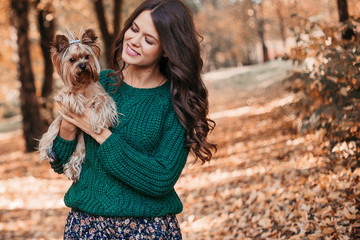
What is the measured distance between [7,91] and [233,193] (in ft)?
66.9

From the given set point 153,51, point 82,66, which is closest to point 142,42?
point 153,51

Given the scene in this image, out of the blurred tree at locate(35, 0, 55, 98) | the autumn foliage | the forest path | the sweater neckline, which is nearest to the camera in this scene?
the sweater neckline

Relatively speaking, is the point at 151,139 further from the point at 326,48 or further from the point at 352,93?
the point at 326,48

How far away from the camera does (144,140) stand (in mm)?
2195

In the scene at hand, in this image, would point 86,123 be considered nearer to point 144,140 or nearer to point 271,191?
point 144,140

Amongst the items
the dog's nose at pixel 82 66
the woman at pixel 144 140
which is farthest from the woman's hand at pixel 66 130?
the dog's nose at pixel 82 66

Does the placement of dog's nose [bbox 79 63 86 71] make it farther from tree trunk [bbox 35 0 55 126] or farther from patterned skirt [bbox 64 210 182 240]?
tree trunk [bbox 35 0 55 126]

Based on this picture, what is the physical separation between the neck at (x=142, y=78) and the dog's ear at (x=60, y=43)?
0.43 meters

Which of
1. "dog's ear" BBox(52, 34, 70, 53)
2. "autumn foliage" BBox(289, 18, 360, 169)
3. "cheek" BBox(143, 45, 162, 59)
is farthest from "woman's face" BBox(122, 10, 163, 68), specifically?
"autumn foliage" BBox(289, 18, 360, 169)

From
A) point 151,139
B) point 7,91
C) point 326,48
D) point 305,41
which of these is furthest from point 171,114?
point 7,91

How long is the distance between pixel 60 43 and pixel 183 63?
808mm

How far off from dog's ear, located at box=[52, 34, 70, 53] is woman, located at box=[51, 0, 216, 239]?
0.40 meters

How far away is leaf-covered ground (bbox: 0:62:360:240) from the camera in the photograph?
448 cm

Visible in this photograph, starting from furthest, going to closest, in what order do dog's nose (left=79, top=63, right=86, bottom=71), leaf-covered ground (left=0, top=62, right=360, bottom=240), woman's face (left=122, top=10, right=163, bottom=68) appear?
leaf-covered ground (left=0, top=62, right=360, bottom=240) < dog's nose (left=79, top=63, right=86, bottom=71) < woman's face (left=122, top=10, right=163, bottom=68)
